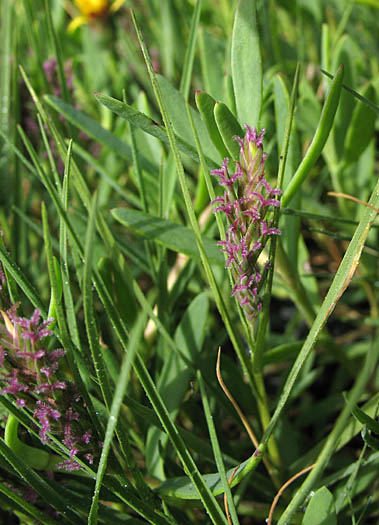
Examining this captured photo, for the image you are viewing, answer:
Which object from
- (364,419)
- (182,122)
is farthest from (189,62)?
(364,419)

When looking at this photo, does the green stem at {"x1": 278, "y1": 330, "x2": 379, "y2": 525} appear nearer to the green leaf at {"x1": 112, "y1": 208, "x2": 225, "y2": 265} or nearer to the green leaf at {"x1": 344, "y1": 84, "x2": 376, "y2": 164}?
the green leaf at {"x1": 112, "y1": 208, "x2": 225, "y2": 265}

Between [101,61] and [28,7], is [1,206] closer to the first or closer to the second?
[28,7]

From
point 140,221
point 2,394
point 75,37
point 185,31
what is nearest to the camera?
point 2,394

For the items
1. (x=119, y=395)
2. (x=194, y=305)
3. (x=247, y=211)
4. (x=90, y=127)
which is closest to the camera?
(x=119, y=395)

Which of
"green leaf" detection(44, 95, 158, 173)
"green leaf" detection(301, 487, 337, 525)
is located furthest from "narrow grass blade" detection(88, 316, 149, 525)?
"green leaf" detection(44, 95, 158, 173)

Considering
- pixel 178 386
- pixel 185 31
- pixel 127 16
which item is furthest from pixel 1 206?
pixel 127 16

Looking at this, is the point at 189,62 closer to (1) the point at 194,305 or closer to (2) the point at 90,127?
(2) the point at 90,127

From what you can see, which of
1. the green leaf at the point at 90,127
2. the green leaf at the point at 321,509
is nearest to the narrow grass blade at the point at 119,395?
the green leaf at the point at 321,509
